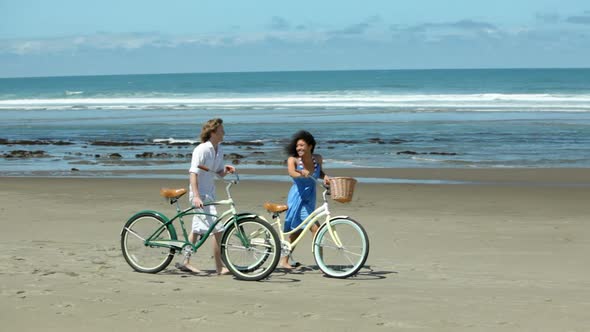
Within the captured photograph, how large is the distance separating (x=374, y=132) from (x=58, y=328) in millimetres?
25557

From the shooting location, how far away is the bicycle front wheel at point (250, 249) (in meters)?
7.55

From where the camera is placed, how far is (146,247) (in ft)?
26.2

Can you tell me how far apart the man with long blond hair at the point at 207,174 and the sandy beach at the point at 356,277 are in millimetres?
411

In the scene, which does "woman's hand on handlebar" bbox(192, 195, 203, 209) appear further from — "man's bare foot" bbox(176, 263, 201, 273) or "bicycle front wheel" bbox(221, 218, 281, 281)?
"man's bare foot" bbox(176, 263, 201, 273)

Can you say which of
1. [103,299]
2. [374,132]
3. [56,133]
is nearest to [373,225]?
[103,299]

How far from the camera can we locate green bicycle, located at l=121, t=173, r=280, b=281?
7.58 metres

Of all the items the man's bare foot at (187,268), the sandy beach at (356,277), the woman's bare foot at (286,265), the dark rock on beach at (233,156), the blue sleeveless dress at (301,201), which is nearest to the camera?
the sandy beach at (356,277)

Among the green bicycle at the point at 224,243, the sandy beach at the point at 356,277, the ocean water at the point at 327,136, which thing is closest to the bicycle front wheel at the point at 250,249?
the green bicycle at the point at 224,243

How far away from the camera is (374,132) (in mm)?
30828

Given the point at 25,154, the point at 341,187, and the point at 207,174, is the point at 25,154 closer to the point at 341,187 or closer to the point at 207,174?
the point at 207,174

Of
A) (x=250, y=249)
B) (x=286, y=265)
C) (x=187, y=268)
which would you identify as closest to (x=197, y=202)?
(x=250, y=249)

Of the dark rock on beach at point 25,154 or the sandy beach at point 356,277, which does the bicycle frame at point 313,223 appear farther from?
the dark rock on beach at point 25,154

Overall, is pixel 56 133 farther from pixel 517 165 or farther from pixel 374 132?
pixel 517 165

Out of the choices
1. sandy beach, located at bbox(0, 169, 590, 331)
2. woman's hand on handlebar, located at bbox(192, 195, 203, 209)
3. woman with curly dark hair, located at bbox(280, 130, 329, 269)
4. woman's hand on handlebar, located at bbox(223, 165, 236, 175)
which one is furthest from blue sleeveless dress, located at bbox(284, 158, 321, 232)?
woman's hand on handlebar, located at bbox(192, 195, 203, 209)
